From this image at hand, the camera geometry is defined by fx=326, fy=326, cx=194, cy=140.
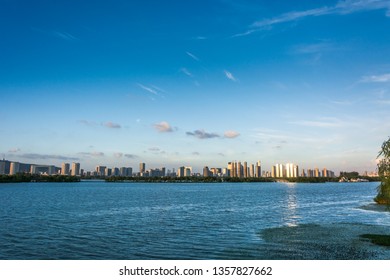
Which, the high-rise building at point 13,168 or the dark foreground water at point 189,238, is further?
the high-rise building at point 13,168

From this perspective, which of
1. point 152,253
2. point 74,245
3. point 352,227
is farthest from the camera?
point 352,227

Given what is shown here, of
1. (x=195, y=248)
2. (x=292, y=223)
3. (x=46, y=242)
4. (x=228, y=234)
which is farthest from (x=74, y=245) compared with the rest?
(x=292, y=223)

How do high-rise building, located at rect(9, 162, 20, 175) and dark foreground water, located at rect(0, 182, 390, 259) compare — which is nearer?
dark foreground water, located at rect(0, 182, 390, 259)

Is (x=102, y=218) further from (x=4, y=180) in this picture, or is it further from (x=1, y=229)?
(x=4, y=180)

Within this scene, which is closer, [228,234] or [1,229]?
[228,234]

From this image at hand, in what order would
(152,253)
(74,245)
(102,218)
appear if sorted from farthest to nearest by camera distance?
(102,218)
(74,245)
(152,253)

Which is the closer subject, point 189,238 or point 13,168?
point 189,238

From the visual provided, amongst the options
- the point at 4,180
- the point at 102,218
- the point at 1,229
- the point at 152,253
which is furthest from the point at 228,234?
the point at 4,180
